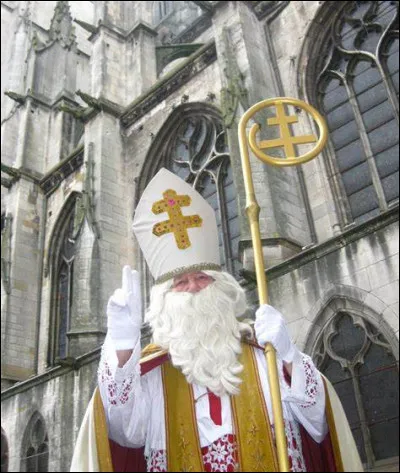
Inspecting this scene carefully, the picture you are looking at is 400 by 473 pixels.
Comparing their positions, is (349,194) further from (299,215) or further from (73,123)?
(73,123)

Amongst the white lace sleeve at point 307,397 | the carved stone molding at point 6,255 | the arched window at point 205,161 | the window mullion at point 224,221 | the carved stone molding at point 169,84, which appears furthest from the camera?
the carved stone molding at point 6,255

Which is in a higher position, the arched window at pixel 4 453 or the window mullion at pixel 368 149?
the window mullion at pixel 368 149

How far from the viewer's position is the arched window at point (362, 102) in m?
8.64

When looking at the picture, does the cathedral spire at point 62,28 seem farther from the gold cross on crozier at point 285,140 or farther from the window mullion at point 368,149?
the gold cross on crozier at point 285,140

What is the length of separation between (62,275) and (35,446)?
5.16m

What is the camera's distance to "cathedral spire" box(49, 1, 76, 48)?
18.9m

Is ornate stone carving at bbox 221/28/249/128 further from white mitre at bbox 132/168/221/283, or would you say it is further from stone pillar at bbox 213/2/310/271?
white mitre at bbox 132/168/221/283

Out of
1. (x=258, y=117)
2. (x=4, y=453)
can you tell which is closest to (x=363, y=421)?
(x=258, y=117)

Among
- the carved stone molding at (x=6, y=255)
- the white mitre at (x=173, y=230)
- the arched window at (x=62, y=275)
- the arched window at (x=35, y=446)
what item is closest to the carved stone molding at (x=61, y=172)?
the arched window at (x=62, y=275)

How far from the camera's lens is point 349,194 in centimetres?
896

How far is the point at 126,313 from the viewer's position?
257 centimetres

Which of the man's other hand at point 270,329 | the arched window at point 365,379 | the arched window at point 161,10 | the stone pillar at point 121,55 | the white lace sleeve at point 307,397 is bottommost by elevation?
the white lace sleeve at point 307,397

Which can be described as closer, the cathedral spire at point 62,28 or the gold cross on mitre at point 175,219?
the gold cross on mitre at point 175,219

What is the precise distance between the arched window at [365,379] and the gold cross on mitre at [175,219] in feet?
12.7
